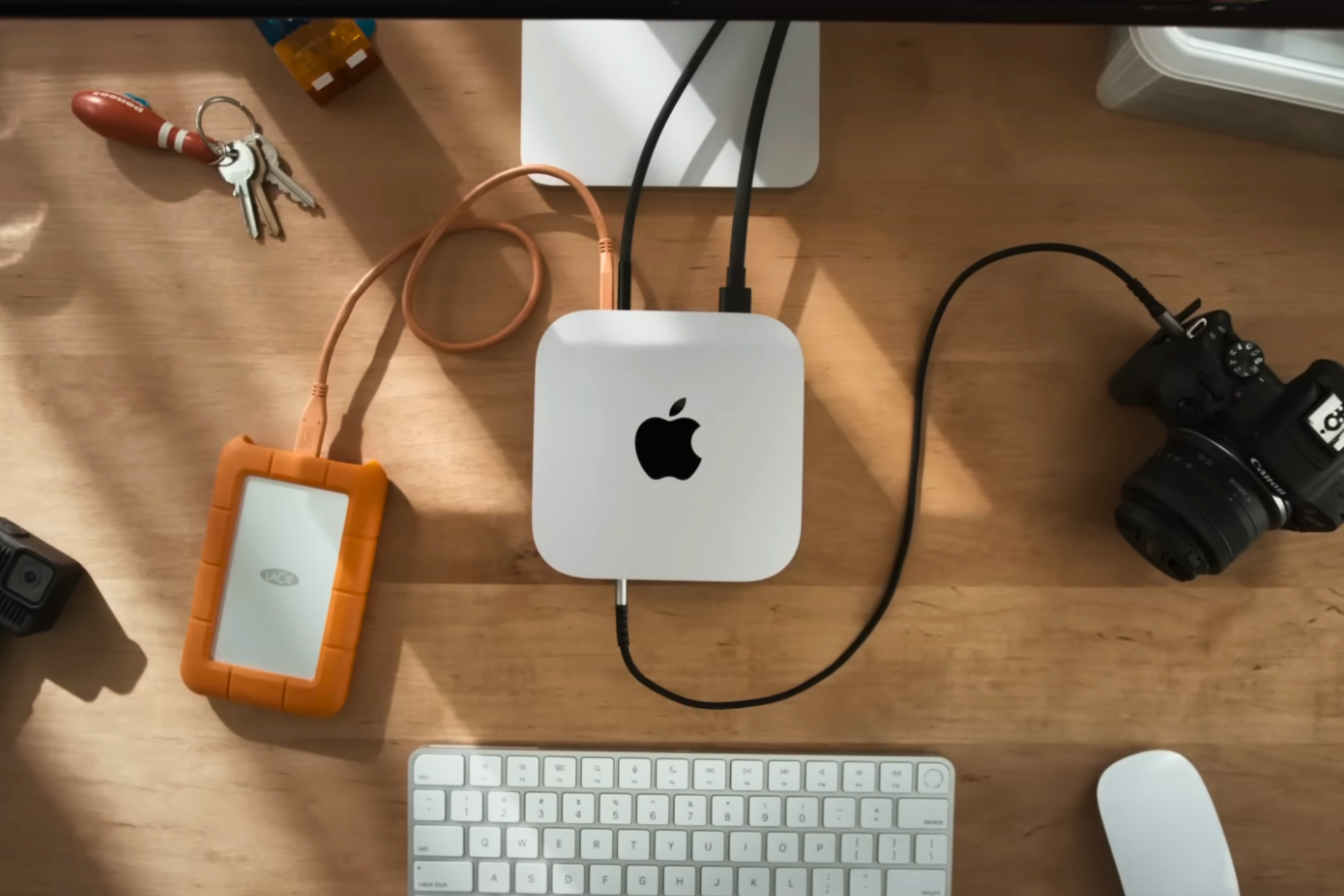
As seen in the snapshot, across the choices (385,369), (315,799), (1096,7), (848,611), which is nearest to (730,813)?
(848,611)

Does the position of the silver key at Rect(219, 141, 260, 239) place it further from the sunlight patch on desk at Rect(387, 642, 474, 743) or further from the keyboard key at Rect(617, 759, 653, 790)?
the keyboard key at Rect(617, 759, 653, 790)

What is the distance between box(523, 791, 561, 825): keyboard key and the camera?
63cm

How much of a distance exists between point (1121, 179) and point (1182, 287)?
0.09 metres

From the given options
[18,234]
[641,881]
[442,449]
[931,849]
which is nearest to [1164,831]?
[931,849]

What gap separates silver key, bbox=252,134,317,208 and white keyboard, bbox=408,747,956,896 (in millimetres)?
410

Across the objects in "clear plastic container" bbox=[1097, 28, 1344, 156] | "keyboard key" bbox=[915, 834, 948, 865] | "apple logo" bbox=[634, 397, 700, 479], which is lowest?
"keyboard key" bbox=[915, 834, 948, 865]

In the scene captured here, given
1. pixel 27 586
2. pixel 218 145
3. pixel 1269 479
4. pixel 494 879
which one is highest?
pixel 218 145

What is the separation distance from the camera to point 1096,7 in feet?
1.05

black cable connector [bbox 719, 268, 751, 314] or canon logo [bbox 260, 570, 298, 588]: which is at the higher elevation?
black cable connector [bbox 719, 268, 751, 314]

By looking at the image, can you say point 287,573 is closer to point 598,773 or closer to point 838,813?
point 598,773

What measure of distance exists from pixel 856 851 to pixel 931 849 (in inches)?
2.1

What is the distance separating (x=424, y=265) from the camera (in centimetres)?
67

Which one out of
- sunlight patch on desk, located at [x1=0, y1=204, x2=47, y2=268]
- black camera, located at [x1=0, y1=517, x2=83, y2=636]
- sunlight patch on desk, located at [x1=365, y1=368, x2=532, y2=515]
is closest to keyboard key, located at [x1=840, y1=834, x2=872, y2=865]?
sunlight patch on desk, located at [x1=365, y1=368, x2=532, y2=515]

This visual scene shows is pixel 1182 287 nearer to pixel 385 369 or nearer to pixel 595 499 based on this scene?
pixel 595 499
